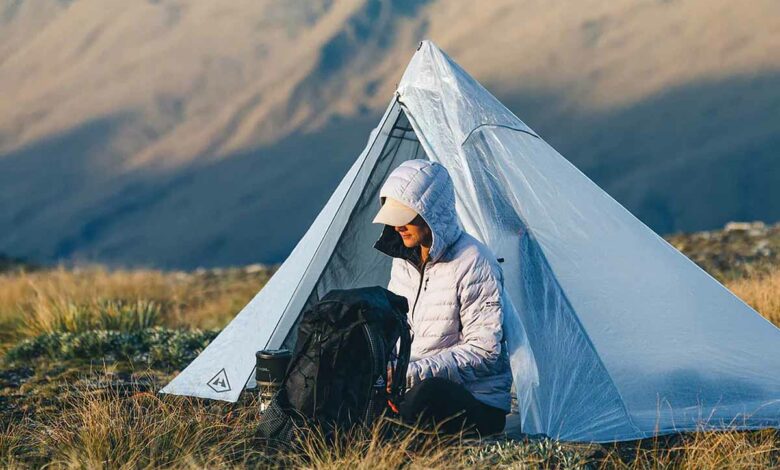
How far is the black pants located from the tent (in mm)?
371

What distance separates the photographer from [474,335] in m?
5.08

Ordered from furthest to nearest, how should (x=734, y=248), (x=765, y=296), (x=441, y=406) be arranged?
(x=734, y=248) → (x=765, y=296) → (x=441, y=406)

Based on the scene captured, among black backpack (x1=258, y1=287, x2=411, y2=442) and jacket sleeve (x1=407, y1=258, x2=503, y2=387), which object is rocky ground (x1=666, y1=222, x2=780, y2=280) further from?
black backpack (x1=258, y1=287, x2=411, y2=442)

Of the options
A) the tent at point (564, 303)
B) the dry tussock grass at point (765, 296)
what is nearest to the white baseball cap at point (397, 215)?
the tent at point (564, 303)

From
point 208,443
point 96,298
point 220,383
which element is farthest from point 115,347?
point 208,443

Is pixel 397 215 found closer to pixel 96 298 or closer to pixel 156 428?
pixel 156 428

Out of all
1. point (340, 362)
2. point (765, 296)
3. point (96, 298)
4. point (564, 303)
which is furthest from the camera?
point (96, 298)

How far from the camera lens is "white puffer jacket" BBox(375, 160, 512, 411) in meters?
5.02

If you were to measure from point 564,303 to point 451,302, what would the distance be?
3.22 ft

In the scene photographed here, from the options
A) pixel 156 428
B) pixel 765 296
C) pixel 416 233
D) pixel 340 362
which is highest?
pixel 416 233

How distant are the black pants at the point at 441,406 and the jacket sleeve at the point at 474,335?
0.07 m

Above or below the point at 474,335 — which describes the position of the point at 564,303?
above

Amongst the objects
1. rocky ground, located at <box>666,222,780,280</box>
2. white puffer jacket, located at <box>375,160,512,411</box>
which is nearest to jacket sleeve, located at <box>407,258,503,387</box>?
white puffer jacket, located at <box>375,160,512,411</box>

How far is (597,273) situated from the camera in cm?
607
